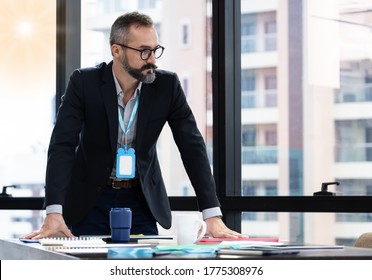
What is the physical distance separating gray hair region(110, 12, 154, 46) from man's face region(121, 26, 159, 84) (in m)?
0.03

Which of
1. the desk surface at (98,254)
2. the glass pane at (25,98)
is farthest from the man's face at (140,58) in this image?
the glass pane at (25,98)

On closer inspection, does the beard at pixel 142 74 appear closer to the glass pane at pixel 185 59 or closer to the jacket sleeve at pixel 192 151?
the jacket sleeve at pixel 192 151

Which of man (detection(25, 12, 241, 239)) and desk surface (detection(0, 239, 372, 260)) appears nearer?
desk surface (detection(0, 239, 372, 260))

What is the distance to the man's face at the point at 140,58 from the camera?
3.56 metres

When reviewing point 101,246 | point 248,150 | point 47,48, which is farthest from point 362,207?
point 47,48

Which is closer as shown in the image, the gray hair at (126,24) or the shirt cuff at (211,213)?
the shirt cuff at (211,213)

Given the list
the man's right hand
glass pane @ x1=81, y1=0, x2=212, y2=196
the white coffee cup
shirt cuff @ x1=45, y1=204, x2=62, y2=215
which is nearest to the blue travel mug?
the white coffee cup

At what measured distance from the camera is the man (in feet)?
11.7

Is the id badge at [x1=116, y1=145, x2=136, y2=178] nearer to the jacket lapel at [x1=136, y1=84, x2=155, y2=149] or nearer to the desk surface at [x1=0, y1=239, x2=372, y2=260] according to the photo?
the jacket lapel at [x1=136, y1=84, x2=155, y2=149]

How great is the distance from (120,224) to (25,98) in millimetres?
3028

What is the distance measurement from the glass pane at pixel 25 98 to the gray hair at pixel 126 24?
1.91m

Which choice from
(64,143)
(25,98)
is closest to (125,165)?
(64,143)

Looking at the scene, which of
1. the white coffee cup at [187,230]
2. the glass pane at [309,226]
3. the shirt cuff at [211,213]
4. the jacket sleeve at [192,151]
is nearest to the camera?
the white coffee cup at [187,230]

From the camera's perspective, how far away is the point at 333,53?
14.7 ft
